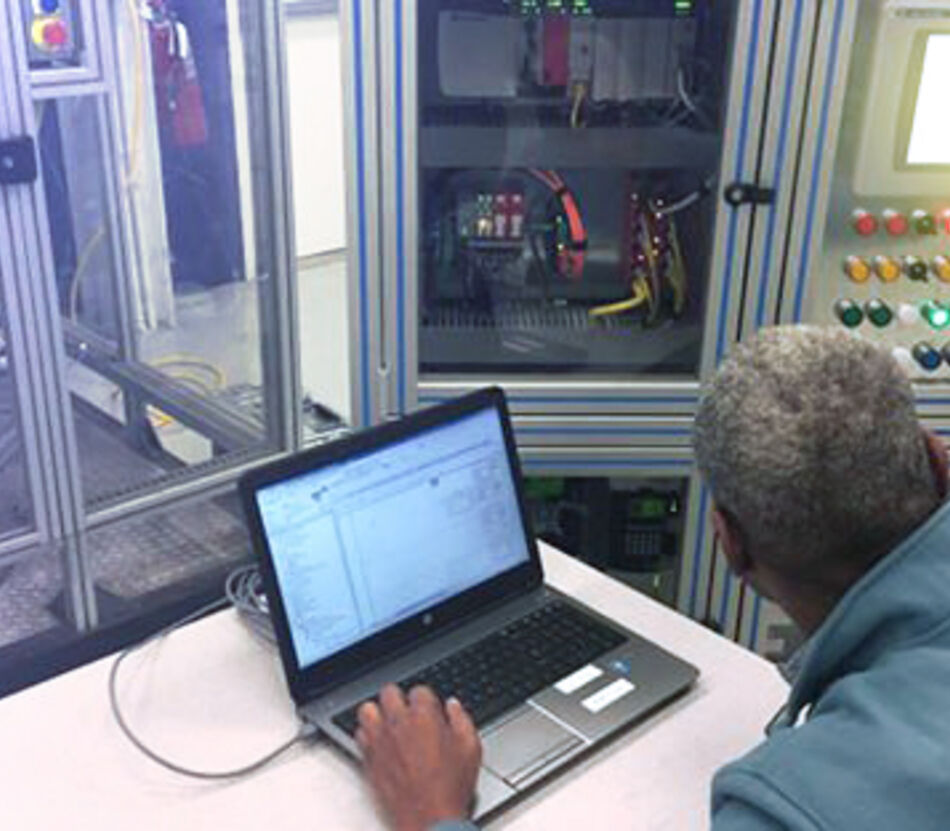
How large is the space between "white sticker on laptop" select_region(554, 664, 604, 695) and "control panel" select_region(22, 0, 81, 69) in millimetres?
1494

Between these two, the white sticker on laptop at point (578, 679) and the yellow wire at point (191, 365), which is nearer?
the white sticker on laptop at point (578, 679)

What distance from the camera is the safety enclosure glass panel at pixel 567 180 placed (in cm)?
196

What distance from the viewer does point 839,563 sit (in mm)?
905

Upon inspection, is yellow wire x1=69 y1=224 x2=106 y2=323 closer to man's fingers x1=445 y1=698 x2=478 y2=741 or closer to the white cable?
the white cable

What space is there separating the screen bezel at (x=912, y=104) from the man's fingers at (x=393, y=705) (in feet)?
4.32

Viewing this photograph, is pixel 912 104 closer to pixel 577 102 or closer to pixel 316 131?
pixel 577 102

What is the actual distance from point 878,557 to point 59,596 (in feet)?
6.86

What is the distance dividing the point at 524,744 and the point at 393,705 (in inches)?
5.5

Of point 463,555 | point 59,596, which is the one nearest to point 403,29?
point 463,555

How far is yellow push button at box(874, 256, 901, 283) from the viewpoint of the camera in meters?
1.97

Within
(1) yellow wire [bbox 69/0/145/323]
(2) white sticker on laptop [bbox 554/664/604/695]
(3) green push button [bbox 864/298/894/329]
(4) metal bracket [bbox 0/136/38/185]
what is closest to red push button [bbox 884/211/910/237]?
(3) green push button [bbox 864/298/894/329]

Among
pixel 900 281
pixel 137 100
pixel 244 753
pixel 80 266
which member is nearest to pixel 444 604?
pixel 244 753

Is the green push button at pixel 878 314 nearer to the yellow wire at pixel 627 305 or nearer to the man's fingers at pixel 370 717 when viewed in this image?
the yellow wire at pixel 627 305

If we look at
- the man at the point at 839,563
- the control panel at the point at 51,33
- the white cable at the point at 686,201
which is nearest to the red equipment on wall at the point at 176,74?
the control panel at the point at 51,33
